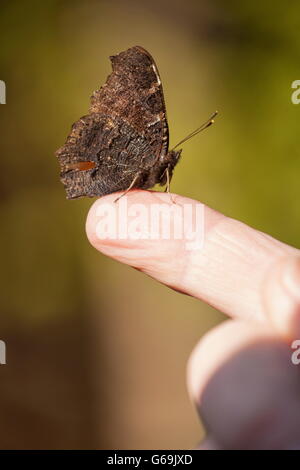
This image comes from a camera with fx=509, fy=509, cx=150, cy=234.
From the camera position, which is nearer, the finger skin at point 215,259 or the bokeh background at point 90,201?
the finger skin at point 215,259

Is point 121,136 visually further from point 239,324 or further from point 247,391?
point 247,391

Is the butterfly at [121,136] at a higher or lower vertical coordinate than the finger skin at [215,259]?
higher

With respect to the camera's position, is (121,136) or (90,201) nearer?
(121,136)

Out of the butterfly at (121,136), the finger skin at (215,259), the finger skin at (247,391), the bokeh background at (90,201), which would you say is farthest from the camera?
the bokeh background at (90,201)

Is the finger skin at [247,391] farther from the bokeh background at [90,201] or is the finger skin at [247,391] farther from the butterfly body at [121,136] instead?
the bokeh background at [90,201]

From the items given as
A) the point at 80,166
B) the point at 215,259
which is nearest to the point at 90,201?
the point at 80,166

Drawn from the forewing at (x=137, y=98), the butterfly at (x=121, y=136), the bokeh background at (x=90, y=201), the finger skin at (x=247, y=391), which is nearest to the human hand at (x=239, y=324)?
the finger skin at (x=247, y=391)

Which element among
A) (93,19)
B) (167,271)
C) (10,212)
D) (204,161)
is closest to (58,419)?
(10,212)
